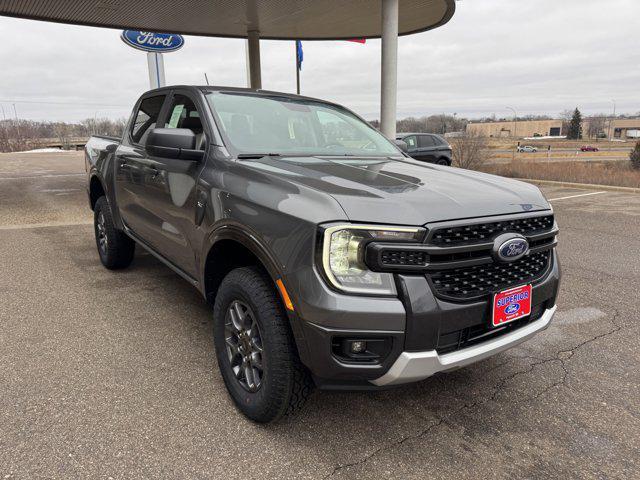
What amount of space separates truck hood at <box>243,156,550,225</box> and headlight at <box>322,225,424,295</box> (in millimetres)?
46

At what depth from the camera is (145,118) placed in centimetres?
432

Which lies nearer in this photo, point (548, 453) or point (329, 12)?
point (548, 453)

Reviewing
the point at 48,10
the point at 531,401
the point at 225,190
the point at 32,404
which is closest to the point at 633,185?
the point at 531,401

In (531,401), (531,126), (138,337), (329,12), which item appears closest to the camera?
(531,401)

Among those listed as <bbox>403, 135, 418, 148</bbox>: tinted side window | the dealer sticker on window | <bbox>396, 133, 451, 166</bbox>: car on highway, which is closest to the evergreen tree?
<bbox>396, 133, 451, 166</bbox>: car on highway

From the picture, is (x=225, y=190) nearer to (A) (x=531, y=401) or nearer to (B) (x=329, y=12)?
(A) (x=531, y=401)

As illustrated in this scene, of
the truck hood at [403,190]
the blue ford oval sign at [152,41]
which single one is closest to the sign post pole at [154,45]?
the blue ford oval sign at [152,41]

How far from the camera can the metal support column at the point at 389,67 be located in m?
10.7

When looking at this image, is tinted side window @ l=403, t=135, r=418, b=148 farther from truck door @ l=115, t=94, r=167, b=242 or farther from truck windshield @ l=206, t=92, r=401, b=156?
truck door @ l=115, t=94, r=167, b=242

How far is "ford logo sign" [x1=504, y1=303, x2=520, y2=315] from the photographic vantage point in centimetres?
229

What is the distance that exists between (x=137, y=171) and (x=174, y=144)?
1.29 meters

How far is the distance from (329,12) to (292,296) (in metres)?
12.4

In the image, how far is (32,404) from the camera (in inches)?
104

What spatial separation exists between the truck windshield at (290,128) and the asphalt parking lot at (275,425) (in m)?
1.52
